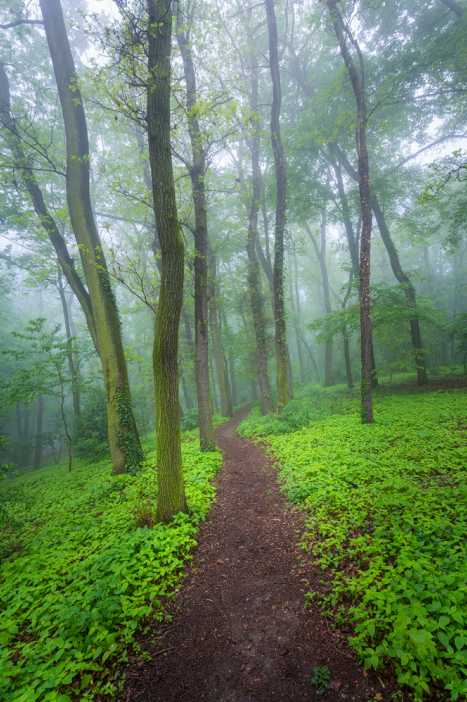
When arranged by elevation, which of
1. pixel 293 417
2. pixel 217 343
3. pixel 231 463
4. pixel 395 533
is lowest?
pixel 231 463

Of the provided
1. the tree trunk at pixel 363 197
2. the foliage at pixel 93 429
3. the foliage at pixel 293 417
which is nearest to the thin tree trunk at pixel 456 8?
the tree trunk at pixel 363 197

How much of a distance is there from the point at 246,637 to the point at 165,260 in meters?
4.92

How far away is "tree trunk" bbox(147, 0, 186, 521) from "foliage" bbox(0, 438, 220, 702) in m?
0.81

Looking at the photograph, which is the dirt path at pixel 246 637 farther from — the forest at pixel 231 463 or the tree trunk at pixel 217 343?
the tree trunk at pixel 217 343

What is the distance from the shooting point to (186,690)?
8.13 ft

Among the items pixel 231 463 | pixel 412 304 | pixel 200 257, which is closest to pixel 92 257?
pixel 200 257

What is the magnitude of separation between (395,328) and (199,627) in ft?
43.0

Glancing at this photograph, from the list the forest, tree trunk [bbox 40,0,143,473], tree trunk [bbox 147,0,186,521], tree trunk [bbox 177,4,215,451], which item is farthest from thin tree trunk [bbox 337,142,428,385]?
tree trunk [bbox 40,0,143,473]

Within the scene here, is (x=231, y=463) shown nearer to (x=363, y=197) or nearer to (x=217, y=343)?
(x=217, y=343)

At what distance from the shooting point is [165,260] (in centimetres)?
450

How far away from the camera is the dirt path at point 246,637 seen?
2.42 meters

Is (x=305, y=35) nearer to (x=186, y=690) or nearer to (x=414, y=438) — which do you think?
(x=414, y=438)

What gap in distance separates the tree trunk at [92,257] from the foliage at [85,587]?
66.5 inches

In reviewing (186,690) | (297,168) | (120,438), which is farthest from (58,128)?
(186,690)
